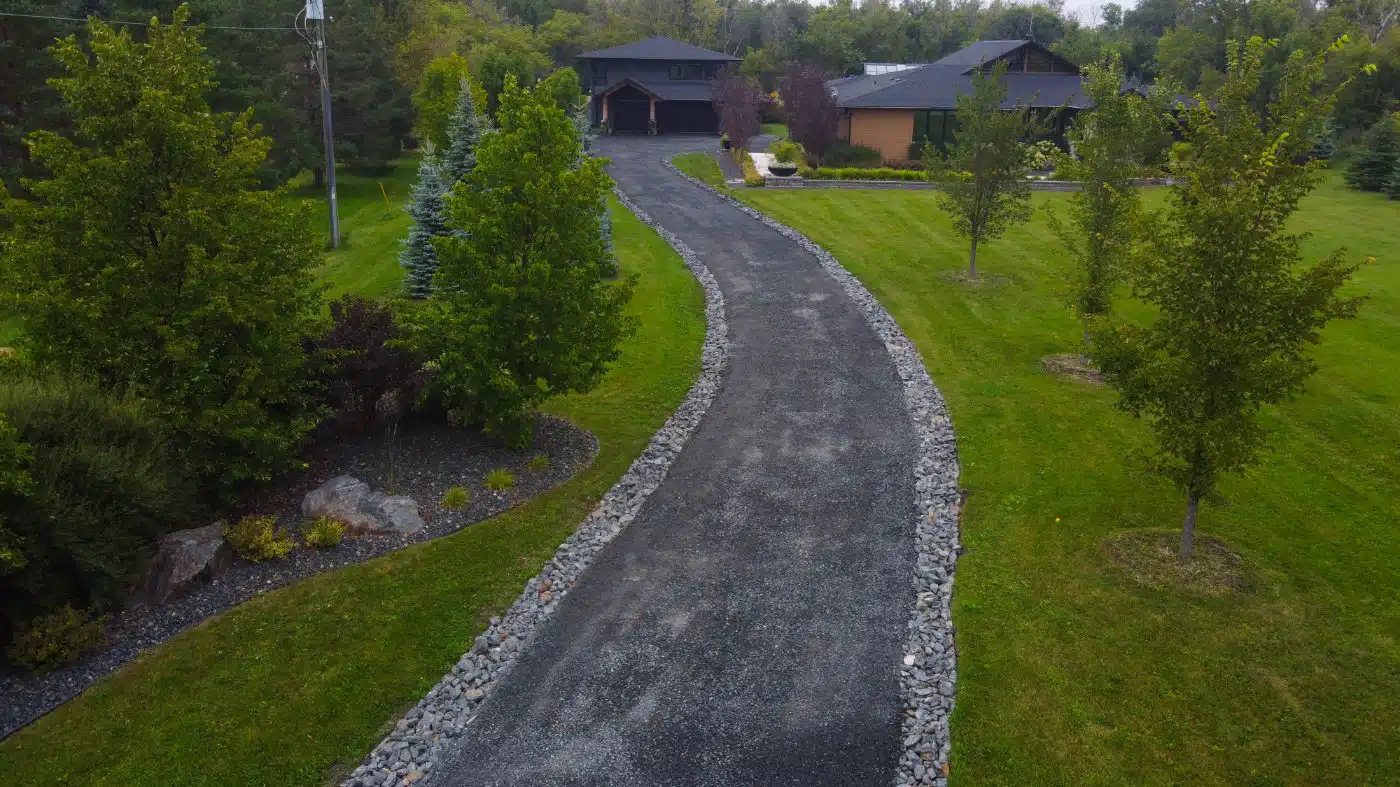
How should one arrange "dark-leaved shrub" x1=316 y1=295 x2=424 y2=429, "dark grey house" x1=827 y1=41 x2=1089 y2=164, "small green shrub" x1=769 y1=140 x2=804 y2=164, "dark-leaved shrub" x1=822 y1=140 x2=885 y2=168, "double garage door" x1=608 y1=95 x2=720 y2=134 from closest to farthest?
"dark-leaved shrub" x1=316 y1=295 x2=424 y2=429 < "small green shrub" x1=769 y1=140 x2=804 y2=164 < "dark-leaved shrub" x1=822 y1=140 x2=885 y2=168 < "dark grey house" x1=827 y1=41 x2=1089 y2=164 < "double garage door" x1=608 y1=95 x2=720 y2=134

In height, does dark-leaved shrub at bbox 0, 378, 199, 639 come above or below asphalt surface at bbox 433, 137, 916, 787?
above

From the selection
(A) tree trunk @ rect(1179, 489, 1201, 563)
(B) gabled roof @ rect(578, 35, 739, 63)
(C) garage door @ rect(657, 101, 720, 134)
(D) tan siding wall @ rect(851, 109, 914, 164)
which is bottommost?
(A) tree trunk @ rect(1179, 489, 1201, 563)

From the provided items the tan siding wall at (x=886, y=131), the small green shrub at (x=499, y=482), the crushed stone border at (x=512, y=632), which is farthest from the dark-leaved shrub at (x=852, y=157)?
the small green shrub at (x=499, y=482)

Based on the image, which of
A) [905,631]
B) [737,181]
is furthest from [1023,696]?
[737,181]

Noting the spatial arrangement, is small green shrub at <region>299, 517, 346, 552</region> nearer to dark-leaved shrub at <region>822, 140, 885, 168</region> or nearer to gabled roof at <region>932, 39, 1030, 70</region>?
dark-leaved shrub at <region>822, 140, 885, 168</region>

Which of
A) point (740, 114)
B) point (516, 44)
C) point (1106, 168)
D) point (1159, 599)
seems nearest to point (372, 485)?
point (1159, 599)

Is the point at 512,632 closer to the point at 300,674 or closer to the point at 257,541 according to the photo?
the point at 300,674

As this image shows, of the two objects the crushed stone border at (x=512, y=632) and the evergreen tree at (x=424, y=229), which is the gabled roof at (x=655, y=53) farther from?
the crushed stone border at (x=512, y=632)

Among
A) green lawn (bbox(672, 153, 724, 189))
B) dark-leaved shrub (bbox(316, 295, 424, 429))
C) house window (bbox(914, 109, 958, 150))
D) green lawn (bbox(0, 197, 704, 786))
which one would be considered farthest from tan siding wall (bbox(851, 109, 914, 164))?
green lawn (bbox(0, 197, 704, 786))
